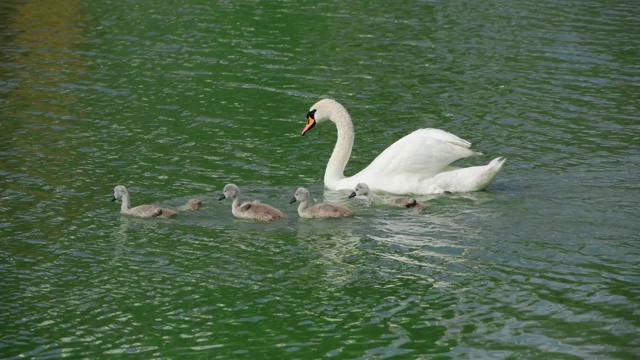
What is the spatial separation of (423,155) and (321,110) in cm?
199

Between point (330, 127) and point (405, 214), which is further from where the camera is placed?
point (330, 127)

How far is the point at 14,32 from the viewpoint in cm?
2494

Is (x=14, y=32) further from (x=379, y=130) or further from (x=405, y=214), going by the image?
(x=405, y=214)

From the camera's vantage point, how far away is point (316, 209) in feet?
45.2

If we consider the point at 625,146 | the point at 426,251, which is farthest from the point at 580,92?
the point at 426,251

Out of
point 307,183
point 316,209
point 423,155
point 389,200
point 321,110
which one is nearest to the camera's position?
point 316,209

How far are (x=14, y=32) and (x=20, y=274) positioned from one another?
14.0m

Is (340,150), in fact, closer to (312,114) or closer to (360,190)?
(312,114)

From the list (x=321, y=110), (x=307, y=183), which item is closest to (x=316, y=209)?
(x=307, y=183)

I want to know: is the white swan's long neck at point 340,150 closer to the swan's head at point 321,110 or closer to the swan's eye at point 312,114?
the swan's head at point 321,110

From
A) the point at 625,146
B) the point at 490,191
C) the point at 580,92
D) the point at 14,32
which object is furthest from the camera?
the point at 14,32

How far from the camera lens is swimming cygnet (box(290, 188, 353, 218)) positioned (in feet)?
45.1

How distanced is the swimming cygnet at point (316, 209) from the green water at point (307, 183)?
0.51 ft

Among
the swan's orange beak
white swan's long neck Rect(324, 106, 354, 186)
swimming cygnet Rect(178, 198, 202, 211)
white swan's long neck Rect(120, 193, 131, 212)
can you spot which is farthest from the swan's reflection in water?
the swan's orange beak
